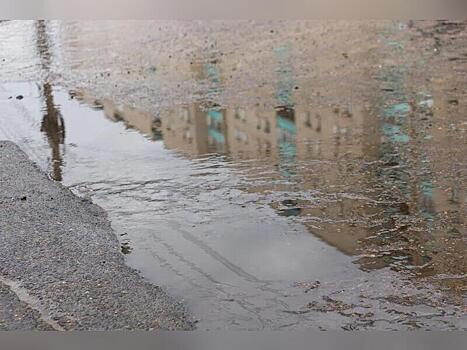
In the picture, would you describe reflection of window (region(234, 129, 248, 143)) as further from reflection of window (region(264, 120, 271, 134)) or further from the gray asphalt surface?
the gray asphalt surface

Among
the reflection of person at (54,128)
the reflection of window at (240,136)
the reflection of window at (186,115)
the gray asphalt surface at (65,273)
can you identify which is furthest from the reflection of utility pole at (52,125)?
the reflection of window at (240,136)

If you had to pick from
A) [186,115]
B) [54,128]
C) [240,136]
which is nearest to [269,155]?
[240,136]

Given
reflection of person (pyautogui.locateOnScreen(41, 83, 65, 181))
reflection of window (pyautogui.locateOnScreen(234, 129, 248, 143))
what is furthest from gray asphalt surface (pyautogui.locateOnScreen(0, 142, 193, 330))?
reflection of window (pyautogui.locateOnScreen(234, 129, 248, 143))

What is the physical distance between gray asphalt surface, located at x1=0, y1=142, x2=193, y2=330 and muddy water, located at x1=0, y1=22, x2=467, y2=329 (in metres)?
0.06

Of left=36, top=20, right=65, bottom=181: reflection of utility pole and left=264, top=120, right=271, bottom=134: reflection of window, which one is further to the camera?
left=264, top=120, right=271, bottom=134: reflection of window

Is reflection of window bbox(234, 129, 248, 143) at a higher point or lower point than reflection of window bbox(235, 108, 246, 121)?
lower

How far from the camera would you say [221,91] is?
328 centimetres

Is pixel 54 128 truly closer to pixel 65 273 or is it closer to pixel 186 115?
pixel 186 115

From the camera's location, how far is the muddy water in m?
1.70

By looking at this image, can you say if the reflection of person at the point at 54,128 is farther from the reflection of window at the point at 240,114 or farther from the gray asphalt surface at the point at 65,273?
the reflection of window at the point at 240,114

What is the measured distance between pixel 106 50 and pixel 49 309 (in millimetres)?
2540

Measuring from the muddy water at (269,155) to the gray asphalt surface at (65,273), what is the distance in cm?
6

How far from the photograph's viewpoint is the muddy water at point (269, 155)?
1704 millimetres
